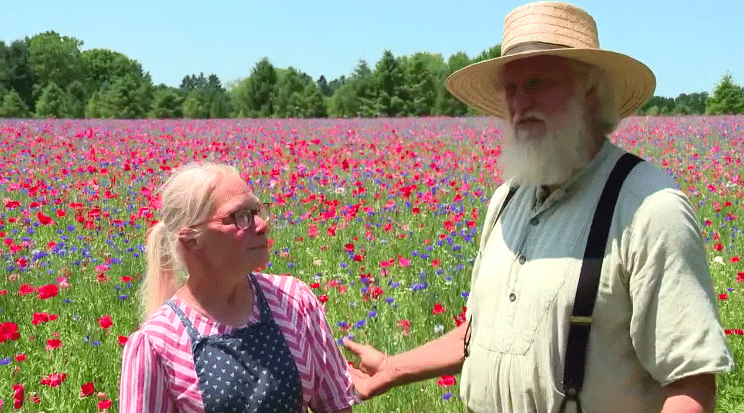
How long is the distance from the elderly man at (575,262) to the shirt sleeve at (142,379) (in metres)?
0.86

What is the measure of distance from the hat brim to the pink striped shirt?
85cm

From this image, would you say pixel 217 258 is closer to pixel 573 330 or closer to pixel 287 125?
pixel 573 330

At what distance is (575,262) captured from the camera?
214 cm

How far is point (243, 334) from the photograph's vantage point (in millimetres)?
2205

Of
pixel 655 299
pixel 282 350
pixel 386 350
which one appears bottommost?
pixel 386 350

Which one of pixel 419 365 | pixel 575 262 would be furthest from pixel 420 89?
pixel 575 262

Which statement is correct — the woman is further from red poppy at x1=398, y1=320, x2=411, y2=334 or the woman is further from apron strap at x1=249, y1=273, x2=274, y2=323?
red poppy at x1=398, y1=320, x2=411, y2=334

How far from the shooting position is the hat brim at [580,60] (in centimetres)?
231

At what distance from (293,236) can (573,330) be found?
469 cm

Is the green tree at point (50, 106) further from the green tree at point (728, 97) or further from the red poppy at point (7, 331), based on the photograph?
the red poppy at point (7, 331)

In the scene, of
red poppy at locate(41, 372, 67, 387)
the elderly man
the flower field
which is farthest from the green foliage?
the elderly man

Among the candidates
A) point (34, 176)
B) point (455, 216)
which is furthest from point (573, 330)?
point (34, 176)

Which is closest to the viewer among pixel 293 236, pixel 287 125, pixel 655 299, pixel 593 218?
pixel 655 299

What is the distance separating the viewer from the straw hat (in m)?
2.31
